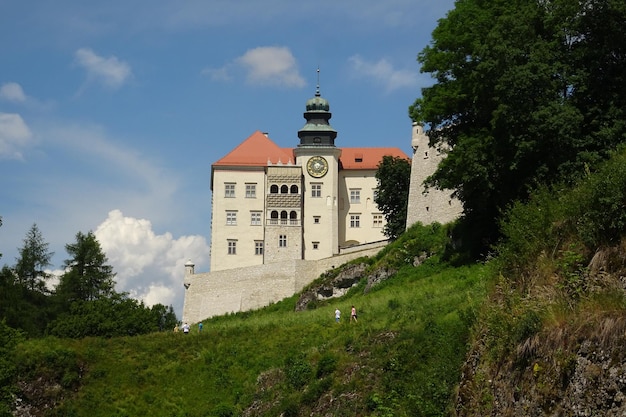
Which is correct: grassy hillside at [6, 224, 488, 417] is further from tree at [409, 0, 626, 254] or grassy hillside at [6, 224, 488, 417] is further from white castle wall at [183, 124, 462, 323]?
white castle wall at [183, 124, 462, 323]

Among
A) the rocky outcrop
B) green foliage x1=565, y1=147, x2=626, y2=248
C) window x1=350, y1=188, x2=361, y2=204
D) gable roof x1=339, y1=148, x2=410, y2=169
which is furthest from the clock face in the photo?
green foliage x1=565, y1=147, x2=626, y2=248

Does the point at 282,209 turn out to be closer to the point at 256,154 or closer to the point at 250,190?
the point at 250,190

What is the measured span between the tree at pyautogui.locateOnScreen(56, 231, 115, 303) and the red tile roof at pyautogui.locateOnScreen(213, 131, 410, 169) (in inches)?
516

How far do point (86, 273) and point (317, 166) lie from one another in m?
21.4

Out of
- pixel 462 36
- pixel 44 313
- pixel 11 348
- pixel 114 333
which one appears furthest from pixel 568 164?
pixel 44 313

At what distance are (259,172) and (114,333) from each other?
3110cm

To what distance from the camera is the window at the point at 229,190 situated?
253 ft

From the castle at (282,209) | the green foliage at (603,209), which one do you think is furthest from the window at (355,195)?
the green foliage at (603,209)

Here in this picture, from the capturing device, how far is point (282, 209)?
76.8 m

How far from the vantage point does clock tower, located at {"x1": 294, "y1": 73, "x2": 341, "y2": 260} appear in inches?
3039

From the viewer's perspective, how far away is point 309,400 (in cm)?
2636

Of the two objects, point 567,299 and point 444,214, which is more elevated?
point 444,214

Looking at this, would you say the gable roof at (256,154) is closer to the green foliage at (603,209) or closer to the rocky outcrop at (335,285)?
the rocky outcrop at (335,285)

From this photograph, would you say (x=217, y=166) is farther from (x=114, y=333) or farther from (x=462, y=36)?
(x=462, y=36)
